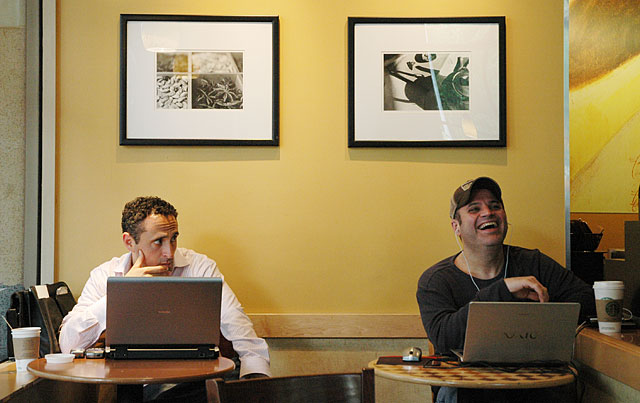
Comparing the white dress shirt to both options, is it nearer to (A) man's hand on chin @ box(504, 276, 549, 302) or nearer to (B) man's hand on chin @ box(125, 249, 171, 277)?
(B) man's hand on chin @ box(125, 249, 171, 277)

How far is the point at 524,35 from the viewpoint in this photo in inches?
127

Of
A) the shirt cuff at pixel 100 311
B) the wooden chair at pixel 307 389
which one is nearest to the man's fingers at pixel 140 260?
the shirt cuff at pixel 100 311

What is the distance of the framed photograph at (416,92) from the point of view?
10.4 feet

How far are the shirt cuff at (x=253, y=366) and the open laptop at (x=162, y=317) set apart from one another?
0.43 m

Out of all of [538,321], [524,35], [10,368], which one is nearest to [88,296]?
[10,368]

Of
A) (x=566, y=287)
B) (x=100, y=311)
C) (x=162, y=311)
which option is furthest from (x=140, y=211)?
(x=566, y=287)

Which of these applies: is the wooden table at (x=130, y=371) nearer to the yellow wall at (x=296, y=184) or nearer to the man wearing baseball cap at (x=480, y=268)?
the man wearing baseball cap at (x=480, y=268)

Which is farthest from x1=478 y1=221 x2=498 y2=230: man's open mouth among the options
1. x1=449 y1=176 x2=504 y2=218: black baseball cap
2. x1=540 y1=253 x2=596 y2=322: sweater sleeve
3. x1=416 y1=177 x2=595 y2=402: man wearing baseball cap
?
x1=540 y1=253 x2=596 y2=322: sweater sleeve

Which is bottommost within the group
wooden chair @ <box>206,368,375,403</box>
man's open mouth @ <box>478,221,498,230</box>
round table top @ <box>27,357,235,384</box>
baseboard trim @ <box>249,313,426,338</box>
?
baseboard trim @ <box>249,313,426,338</box>

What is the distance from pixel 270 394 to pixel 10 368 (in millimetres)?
1378

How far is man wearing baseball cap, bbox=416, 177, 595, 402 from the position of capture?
8.55 ft

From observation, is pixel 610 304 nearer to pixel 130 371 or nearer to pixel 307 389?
pixel 307 389

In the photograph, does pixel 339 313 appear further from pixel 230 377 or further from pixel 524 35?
pixel 524 35

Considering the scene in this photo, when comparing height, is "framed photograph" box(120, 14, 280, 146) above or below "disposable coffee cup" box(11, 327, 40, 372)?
above
